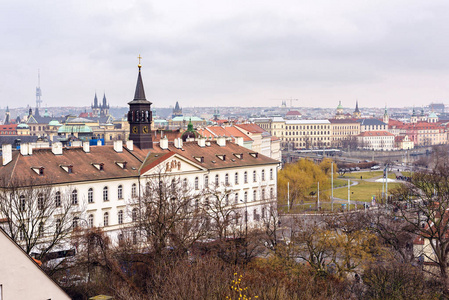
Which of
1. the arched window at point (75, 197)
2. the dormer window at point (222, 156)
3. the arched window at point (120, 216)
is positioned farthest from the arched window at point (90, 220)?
the dormer window at point (222, 156)

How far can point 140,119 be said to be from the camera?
257 ft

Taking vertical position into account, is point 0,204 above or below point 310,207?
above

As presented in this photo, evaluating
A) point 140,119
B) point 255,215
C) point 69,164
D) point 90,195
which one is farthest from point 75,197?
point 255,215

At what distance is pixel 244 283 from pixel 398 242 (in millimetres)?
27168

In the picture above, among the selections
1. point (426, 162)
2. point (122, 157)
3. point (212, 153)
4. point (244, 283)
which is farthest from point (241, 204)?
point (426, 162)

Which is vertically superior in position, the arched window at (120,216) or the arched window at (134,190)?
the arched window at (134,190)

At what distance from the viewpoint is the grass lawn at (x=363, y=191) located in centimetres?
10700

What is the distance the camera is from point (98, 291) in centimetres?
4062

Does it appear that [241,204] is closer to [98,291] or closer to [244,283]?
[98,291]

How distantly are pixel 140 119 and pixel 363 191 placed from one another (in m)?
52.9

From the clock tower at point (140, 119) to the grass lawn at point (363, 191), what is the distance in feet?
130

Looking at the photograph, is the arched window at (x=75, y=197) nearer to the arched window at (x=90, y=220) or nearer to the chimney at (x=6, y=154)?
the arched window at (x=90, y=220)

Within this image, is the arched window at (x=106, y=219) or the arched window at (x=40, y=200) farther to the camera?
the arched window at (x=106, y=219)

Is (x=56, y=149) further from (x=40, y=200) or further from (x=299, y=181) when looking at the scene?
(x=299, y=181)
